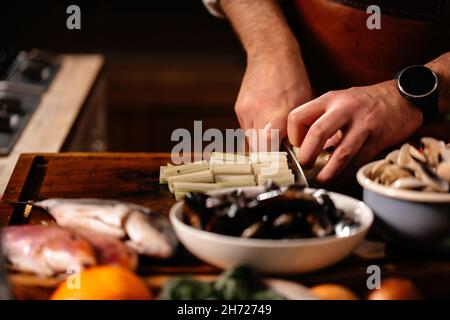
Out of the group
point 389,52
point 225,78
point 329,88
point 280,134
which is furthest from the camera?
point 225,78

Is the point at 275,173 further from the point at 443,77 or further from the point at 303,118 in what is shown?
the point at 443,77

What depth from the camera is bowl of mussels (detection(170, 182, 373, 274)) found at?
100cm

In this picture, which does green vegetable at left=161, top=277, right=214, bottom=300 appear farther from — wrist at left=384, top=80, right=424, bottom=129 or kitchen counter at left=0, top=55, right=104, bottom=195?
kitchen counter at left=0, top=55, right=104, bottom=195

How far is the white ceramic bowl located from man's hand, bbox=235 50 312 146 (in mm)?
616

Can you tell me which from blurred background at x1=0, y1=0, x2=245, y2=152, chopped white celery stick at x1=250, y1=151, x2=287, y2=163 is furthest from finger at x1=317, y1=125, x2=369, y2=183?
blurred background at x1=0, y1=0, x2=245, y2=152

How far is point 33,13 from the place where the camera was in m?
4.54

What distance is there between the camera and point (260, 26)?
6.74 feet

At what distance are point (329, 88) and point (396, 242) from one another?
1057mm

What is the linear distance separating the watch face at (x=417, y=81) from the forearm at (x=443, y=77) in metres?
0.07

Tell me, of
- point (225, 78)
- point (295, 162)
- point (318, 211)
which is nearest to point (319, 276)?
point (318, 211)

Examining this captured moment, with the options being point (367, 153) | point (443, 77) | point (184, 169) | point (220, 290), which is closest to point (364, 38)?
point (443, 77)

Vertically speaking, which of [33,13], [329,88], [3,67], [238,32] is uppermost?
[238,32]

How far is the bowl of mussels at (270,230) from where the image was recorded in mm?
1001
